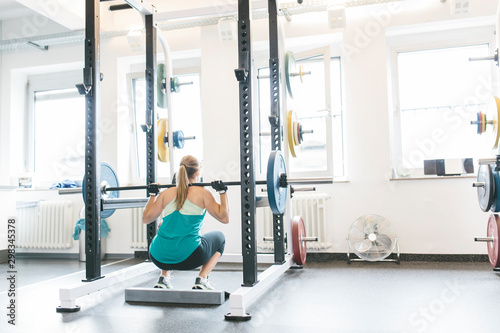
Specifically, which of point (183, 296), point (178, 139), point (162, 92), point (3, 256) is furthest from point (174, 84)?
point (3, 256)

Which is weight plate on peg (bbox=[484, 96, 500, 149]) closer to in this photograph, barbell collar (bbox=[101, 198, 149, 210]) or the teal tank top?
the teal tank top

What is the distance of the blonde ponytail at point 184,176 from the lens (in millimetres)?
2645

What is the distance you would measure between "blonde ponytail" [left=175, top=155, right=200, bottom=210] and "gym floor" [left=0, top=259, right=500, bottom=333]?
2.16 ft

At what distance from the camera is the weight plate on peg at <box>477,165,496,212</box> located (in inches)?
125

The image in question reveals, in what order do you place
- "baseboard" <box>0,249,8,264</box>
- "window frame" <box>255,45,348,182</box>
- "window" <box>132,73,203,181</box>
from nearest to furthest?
1. "window frame" <box>255,45,348,182</box>
2. "baseboard" <box>0,249,8,264</box>
3. "window" <box>132,73,203,181</box>

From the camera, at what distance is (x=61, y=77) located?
18.5 feet

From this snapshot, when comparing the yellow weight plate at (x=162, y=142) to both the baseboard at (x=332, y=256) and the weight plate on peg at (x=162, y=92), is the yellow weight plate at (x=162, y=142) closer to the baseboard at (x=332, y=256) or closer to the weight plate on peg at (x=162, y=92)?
the weight plate on peg at (x=162, y=92)

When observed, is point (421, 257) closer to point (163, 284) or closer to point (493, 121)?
point (493, 121)

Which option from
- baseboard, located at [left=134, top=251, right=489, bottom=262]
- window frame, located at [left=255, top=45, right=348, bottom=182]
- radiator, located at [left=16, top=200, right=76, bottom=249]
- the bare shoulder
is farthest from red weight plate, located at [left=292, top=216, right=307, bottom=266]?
radiator, located at [left=16, top=200, right=76, bottom=249]

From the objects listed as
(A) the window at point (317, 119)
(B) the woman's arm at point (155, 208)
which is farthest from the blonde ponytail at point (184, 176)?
(A) the window at point (317, 119)

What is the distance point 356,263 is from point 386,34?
2.35m

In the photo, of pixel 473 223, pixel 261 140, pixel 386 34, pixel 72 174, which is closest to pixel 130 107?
pixel 72 174

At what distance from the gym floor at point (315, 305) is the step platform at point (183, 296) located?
54 millimetres

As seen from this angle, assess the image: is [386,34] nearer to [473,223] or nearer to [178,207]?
[473,223]
